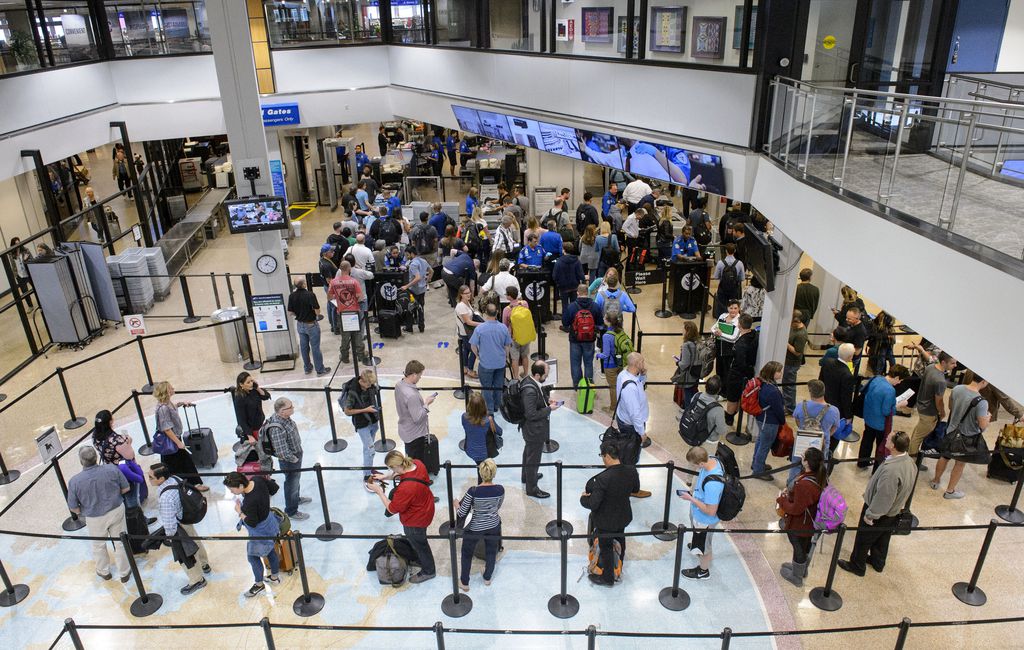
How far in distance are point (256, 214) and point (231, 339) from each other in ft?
8.10

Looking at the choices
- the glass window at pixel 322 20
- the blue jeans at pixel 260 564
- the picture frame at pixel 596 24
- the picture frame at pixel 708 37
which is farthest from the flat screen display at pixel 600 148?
the glass window at pixel 322 20

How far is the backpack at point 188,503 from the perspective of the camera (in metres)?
7.02

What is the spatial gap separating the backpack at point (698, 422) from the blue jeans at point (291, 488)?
14.9 feet

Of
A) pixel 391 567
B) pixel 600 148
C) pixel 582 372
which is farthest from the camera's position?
pixel 600 148

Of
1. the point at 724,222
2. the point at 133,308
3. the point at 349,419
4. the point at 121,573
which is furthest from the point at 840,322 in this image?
the point at 133,308

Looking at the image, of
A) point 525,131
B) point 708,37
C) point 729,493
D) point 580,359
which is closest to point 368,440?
point 580,359

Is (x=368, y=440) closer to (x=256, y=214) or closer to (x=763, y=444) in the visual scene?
(x=256, y=214)

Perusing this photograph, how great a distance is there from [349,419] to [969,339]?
814cm

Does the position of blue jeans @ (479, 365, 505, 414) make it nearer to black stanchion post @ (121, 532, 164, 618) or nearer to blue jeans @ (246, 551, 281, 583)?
blue jeans @ (246, 551, 281, 583)

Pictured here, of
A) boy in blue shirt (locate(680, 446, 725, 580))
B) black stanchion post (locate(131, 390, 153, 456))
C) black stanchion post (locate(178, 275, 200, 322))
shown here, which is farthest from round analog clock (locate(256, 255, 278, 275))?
boy in blue shirt (locate(680, 446, 725, 580))

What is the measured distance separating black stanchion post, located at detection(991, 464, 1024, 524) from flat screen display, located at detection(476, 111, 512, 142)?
1177 centimetres

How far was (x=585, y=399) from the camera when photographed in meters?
10.6

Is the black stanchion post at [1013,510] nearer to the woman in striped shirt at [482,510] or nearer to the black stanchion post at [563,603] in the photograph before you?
the black stanchion post at [563,603]

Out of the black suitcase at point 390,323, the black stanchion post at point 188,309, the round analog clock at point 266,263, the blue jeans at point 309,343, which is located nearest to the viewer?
the blue jeans at point 309,343
